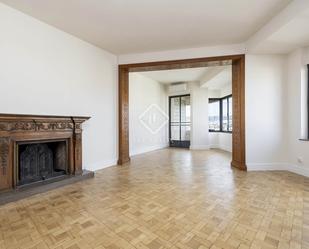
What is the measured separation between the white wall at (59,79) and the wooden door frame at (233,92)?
0.18 m

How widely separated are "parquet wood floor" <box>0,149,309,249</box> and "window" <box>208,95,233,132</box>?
458 centimetres

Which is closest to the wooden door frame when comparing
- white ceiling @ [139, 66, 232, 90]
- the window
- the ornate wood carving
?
white ceiling @ [139, 66, 232, 90]

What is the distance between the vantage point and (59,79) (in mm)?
3646

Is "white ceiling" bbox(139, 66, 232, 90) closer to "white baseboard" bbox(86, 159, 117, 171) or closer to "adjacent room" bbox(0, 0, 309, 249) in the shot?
"adjacent room" bbox(0, 0, 309, 249)

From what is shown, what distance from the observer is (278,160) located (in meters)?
4.28

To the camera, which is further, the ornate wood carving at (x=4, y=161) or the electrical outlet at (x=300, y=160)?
the electrical outlet at (x=300, y=160)

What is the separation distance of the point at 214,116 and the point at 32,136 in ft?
23.5

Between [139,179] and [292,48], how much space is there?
13.0 ft

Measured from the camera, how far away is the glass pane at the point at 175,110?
28.7 ft

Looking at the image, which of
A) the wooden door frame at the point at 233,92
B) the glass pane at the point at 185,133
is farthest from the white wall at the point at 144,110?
the wooden door frame at the point at 233,92

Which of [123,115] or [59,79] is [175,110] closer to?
[123,115]

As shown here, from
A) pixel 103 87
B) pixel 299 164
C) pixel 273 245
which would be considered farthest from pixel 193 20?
pixel 299 164

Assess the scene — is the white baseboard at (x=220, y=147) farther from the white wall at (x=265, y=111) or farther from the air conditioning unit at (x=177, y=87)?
the white wall at (x=265, y=111)

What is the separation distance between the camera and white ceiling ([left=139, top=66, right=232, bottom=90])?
20.2 feet
